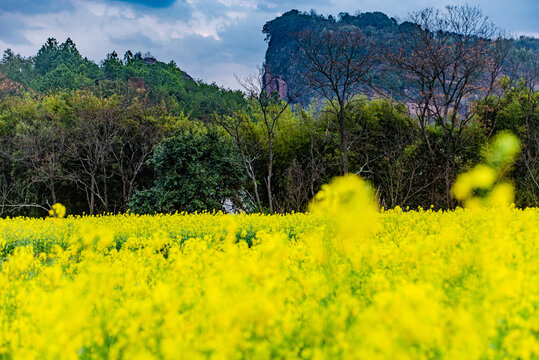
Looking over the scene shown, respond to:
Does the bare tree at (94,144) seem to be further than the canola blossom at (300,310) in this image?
Yes

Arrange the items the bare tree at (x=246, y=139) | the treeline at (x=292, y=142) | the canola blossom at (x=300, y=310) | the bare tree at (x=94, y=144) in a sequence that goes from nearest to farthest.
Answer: the canola blossom at (x=300, y=310) → the treeline at (x=292, y=142) → the bare tree at (x=246, y=139) → the bare tree at (x=94, y=144)

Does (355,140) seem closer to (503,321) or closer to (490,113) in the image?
(490,113)

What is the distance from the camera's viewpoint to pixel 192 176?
17250mm

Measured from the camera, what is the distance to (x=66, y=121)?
905 inches

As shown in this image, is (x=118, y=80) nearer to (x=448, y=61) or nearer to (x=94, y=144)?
(x=94, y=144)

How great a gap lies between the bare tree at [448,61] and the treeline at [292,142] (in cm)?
10

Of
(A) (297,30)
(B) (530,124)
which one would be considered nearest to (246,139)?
(B) (530,124)

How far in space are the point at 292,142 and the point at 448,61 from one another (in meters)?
7.31

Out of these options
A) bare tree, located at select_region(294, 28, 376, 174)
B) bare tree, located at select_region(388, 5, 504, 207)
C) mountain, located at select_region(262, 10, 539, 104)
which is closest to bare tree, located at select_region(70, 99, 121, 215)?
bare tree, located at select_region(294, 28, 376, 174)

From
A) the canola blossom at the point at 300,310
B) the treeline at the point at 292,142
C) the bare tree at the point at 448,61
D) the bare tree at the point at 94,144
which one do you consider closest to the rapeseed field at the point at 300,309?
the canola blossom at the point at 300,310

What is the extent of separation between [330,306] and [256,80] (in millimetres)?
14601

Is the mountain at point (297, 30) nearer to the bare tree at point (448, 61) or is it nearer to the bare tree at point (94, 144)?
the bare tree at point (448, 61)

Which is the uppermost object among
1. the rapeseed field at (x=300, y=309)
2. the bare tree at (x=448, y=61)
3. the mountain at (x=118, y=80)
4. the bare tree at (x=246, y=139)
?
the mountain at (x=118, y=80)

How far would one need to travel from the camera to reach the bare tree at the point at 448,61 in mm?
15648
